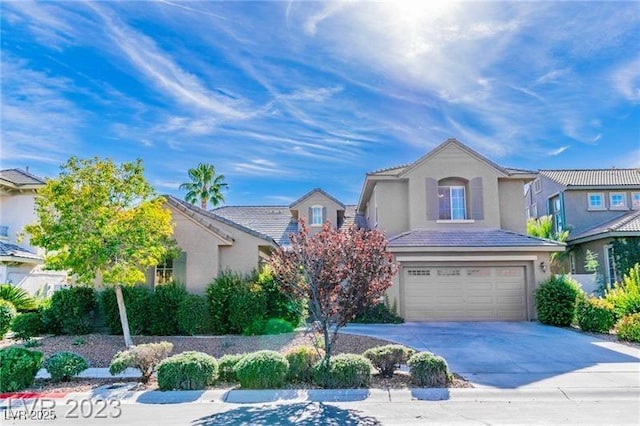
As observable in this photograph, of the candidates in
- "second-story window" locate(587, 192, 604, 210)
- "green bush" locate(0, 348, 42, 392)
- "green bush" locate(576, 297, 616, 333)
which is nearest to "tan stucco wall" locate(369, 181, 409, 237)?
"green bush" locate(576, 297, 616, 333)

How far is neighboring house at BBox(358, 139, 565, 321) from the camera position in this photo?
57.9 feet

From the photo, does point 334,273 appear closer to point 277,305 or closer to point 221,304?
point 277,305

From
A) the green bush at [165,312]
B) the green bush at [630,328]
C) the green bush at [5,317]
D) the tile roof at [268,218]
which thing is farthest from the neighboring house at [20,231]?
the green bush at [630,328]

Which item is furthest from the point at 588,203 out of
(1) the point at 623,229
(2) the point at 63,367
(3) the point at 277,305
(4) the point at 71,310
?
(2) the point at 63,367

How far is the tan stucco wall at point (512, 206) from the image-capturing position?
20094 millimetres

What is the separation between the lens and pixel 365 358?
28.1 ft

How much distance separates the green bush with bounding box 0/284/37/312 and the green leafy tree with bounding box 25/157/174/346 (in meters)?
5.69

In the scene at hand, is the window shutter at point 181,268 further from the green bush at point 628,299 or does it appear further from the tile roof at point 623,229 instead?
the tile roof at point 623,229

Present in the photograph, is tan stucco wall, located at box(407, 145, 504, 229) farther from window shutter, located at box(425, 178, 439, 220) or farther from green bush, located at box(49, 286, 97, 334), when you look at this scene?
green bush, located at box(49, 286, 97, 334)

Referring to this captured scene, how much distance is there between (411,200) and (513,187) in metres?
5.06

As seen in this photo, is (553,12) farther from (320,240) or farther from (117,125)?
(117,125)

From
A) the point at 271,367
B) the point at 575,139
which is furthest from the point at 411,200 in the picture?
the point at 271,367

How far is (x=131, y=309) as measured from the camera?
13281 millimetres

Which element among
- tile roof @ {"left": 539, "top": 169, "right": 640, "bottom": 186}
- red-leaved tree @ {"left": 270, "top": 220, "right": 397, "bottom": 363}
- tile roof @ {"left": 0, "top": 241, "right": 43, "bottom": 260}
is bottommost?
red-leaved tree @ {"left": 270, "top": 220, "right": 397, "bottom": 363}
